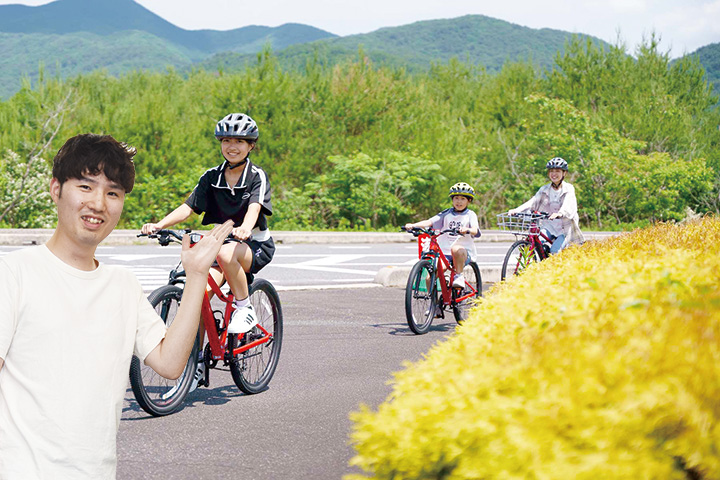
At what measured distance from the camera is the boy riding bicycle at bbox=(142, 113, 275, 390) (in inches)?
221

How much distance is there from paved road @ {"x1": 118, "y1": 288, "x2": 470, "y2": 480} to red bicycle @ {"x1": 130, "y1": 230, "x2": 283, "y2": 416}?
0.13m

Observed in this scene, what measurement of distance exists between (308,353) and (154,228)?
263 centimetres

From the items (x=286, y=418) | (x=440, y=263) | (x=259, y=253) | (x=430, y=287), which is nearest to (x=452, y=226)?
(x=440, y=263)

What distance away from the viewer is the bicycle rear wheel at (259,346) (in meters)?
5.84

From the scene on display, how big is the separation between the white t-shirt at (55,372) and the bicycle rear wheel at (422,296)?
21.3ft

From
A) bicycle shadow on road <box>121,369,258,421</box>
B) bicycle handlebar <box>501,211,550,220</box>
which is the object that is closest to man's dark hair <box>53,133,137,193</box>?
bicycle shadow on road <box>121,369,258,421</box>

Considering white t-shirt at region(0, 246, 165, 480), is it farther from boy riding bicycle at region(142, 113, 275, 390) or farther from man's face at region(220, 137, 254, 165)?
man's face at region(220, 137, 254, 165)

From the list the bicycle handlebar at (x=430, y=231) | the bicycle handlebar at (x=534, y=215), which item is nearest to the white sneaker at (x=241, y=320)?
the bicycle handlebar at (x=430, y=231)

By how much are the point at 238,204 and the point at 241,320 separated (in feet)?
2.60

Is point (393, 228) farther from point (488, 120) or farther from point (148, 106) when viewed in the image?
point (488, 120)

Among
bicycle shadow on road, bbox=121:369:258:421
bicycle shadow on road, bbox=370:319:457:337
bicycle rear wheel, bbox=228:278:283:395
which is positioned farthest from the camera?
bicycle shadow on road, bbox=370:319:457:337

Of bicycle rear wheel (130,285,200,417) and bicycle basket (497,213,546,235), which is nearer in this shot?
bicycle rear wheel (130,285,200,417)

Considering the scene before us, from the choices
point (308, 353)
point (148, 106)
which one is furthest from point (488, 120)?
point (308, 353)

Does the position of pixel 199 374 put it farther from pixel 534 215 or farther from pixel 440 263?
pixel 534 215
